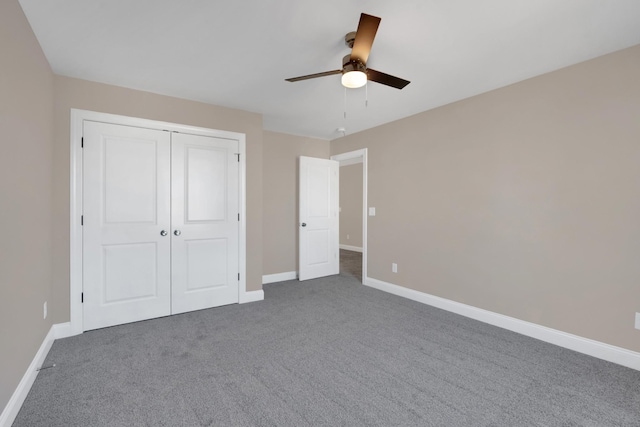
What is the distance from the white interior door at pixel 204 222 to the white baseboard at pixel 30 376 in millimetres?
972

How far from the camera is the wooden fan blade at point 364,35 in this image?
166cm

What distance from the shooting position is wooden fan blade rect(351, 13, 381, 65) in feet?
5.44

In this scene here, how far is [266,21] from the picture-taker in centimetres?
196

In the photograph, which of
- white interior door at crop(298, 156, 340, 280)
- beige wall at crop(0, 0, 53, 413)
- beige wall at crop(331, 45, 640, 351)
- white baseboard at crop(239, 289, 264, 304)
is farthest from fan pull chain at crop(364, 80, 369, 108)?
white baseboard at crop(239, 289, 264, 304)

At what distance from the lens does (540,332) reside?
2711 mm

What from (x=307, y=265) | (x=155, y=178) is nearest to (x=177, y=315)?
(x=155, y=178)

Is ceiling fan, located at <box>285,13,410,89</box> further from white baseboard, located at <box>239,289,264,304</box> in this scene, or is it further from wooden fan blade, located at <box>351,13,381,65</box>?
white baseboard, located at <box>239,289,264,304</box>

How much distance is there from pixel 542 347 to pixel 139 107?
4.65 meters

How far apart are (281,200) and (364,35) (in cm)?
334

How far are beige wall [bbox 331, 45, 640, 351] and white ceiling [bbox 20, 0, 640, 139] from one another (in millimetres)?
292

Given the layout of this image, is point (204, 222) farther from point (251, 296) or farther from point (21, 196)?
point (21, 196)

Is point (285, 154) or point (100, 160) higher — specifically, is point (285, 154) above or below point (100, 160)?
above

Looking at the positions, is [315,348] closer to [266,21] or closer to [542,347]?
[542,347]

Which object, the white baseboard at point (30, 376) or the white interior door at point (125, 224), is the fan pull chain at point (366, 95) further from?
the white baseboard at point (30, 376)
